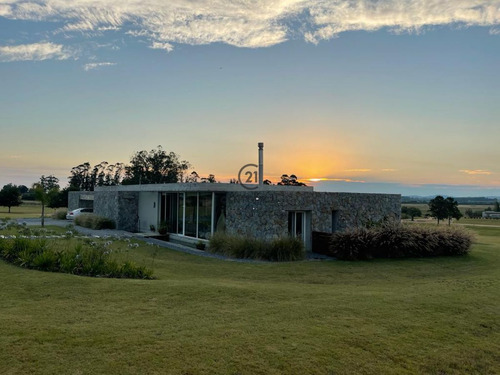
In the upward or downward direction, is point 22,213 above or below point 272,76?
below

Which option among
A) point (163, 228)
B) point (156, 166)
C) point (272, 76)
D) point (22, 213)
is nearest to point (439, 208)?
point (272, 76)

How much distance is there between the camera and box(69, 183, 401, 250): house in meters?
15.9

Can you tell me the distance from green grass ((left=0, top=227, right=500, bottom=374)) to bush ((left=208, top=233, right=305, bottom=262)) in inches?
239

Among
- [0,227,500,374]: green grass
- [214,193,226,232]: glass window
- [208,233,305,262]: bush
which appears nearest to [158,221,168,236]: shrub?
[214,193,226,232]: glass window

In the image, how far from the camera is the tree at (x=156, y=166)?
174 feet

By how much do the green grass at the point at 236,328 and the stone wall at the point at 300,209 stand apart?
7949 mm

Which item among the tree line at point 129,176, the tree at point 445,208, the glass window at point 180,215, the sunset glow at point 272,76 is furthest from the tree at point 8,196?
the tree at point 445,208

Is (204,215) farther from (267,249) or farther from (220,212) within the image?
(267,249)

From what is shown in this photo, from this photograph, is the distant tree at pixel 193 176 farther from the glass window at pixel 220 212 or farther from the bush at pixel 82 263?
the bush at pixel 82 263

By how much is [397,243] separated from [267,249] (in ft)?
15.9

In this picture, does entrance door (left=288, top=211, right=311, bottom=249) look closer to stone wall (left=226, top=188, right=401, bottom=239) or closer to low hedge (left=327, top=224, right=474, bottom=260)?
stone wall (left=226, top=188, right=401, bottom=239)

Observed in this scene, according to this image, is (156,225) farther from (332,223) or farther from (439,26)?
(439,26)

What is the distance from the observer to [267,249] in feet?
46.2

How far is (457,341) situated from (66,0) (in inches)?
533
